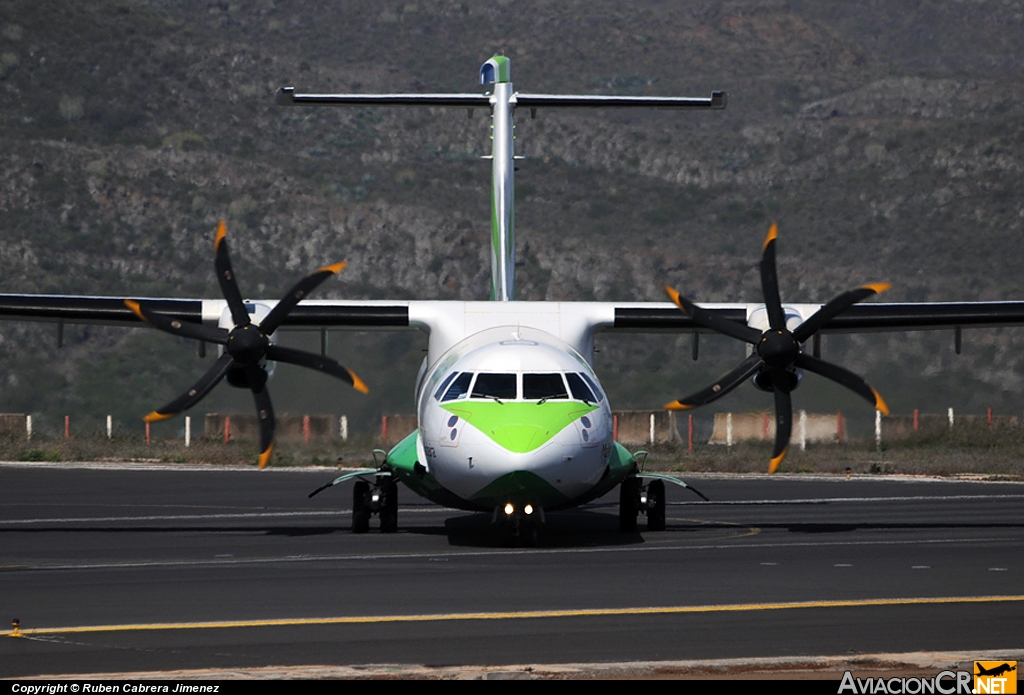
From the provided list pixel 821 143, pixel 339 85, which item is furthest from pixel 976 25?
pixel 339 85

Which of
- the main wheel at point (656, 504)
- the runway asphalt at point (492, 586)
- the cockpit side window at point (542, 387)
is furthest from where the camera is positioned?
the main wheel at point (656, 504)

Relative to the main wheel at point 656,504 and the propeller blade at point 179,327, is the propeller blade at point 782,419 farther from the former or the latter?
the propeller blade at point 179,327

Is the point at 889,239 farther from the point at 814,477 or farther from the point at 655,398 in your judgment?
the point at 814,477

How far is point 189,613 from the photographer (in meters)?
12.9

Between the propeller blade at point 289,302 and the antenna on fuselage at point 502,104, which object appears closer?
the propeller blade at point 289,302

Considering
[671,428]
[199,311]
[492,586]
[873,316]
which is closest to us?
[492,586]

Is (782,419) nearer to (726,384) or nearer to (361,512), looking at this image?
(726,384)

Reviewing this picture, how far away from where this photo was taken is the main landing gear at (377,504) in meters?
21.5

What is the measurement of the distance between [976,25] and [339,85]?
82214mm

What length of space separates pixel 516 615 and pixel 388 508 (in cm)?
914

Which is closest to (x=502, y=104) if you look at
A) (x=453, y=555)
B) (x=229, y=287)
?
(x=229, y=287)

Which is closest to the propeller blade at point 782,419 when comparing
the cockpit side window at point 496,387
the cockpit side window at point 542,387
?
the cockpit side window at point 542,387

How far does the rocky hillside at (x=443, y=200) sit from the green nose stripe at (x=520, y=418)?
120ft

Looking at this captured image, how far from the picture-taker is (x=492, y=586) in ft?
48.4
